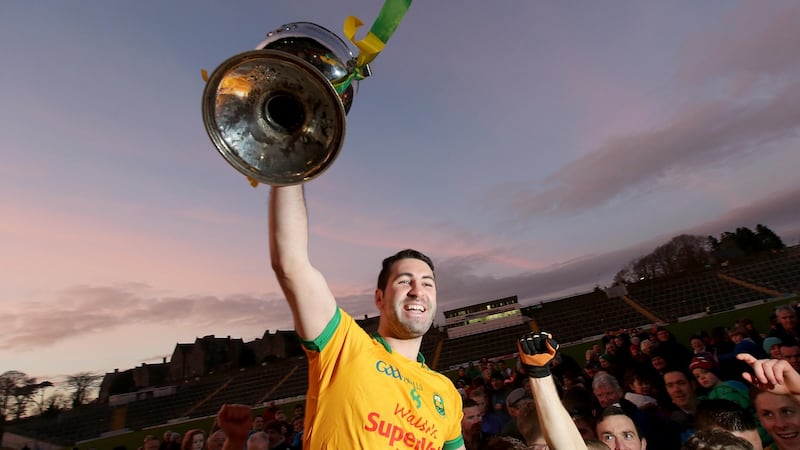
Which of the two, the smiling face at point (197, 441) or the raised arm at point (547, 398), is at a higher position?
the raised arm at point (547, 398)

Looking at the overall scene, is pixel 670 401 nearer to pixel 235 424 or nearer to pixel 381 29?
pixel 235 424

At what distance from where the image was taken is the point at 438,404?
99.5 inches

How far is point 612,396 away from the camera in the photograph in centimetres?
672

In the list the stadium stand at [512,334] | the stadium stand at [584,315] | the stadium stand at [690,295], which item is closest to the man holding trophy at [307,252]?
the stadium stand at [512,334]

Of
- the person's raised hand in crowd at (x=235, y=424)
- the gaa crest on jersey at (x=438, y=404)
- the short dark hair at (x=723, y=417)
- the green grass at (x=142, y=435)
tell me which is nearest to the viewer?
the gaa crest on jersey at (x=438, y=404)

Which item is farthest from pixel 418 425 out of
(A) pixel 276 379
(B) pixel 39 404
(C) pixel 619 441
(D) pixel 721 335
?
(B) pixel 39 404

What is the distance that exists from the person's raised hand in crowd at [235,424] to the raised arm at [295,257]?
204cm

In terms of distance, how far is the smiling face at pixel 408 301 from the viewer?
8.37 feet

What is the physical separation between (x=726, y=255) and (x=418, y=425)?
3263 inches

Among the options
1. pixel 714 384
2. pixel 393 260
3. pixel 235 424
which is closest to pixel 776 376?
pixel 393 260

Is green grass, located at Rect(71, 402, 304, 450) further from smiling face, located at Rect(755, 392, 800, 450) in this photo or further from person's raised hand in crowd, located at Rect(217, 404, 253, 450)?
smiling face, located at Rect(755, 392, 800, 450)

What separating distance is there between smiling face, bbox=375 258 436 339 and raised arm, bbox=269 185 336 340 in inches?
24.2

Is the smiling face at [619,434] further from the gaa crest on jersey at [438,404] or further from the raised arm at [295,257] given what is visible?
the raised arm at [295,257]

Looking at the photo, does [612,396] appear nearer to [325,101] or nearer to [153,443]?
[325,101]
